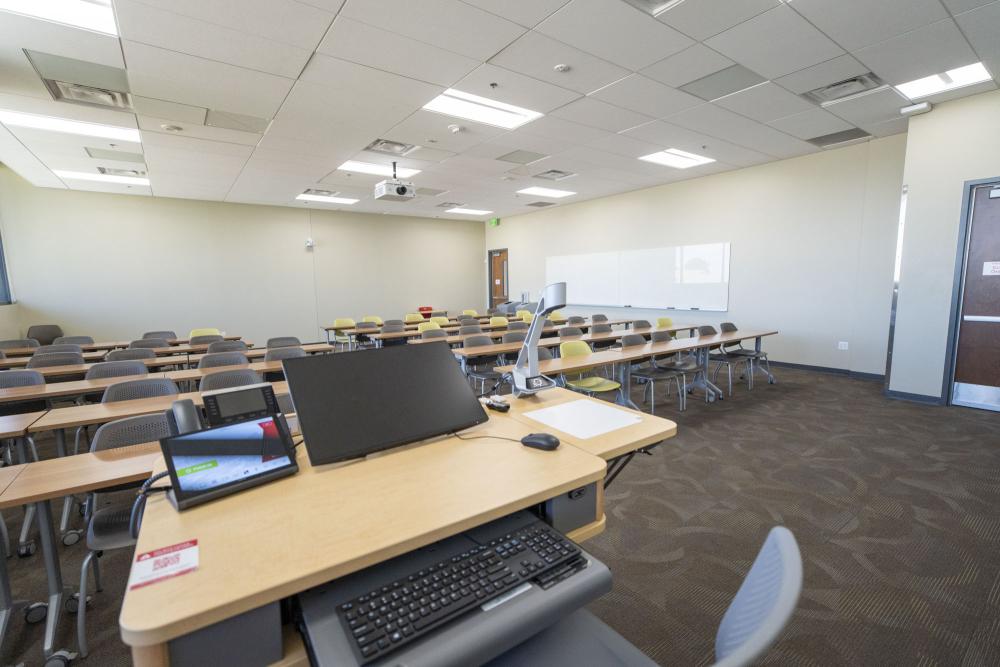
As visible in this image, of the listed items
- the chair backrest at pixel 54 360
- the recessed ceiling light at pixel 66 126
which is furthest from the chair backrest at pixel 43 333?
the recessed ceiling light at pixel 66 126

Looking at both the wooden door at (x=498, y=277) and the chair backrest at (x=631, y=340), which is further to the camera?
the wooden door at (x=498, y=277)

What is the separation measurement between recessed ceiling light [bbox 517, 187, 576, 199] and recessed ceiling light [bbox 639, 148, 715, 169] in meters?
2.30

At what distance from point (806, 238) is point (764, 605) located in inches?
287

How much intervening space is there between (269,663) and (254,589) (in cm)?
18

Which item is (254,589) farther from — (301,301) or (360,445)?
(301,301)

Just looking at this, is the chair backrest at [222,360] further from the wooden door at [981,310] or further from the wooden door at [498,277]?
the wooden door at [498,277]

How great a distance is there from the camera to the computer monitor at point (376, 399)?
49.7 inches

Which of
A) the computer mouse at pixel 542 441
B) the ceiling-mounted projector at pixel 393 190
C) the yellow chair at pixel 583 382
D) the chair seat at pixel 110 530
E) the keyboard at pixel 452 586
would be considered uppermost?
the ceiling-mounted projector at pixel 393 190

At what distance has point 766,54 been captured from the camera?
11.4ft

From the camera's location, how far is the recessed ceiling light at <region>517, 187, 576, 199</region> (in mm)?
8266

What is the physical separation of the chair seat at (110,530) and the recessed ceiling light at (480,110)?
3829 millimetres

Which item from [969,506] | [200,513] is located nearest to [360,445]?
[200,513]

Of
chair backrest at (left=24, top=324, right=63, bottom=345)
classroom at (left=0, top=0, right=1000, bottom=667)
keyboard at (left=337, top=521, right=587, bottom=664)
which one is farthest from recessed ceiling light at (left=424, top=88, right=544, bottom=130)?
chair backrest at (left=24, top=324, right=63, bottom=345)

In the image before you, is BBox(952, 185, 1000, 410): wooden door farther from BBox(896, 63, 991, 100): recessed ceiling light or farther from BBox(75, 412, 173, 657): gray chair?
BBox(75, 412, 173, 657): gray chair
